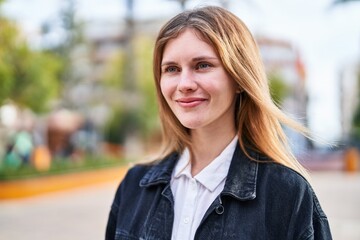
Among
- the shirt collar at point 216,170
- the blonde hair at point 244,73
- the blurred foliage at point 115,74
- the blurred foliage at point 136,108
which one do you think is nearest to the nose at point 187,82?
the blonde hair at point 244,73

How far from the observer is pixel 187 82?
1.60 metres

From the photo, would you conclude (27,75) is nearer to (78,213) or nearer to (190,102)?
(78,213)

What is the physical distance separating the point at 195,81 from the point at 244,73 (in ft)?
0.53

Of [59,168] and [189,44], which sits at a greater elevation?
[189,44]

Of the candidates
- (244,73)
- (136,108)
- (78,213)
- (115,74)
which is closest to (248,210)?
(244,73)

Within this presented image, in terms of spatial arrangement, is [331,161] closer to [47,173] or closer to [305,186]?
[47,173]

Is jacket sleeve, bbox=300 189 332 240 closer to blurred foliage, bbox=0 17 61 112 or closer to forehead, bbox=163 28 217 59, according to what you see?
forehead, bbox=163 28 217 59

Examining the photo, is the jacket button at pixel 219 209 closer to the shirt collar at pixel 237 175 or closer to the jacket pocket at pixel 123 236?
the shirt collar at pixel 237 175

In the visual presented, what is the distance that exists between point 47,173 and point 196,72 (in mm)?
12353

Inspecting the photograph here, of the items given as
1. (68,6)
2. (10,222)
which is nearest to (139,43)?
(68,6)

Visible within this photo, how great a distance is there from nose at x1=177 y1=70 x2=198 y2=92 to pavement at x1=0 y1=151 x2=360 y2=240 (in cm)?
543

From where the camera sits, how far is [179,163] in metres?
1.85

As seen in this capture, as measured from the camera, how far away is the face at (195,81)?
63.0 inches

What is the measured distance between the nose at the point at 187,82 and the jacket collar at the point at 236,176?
284 millimetres
